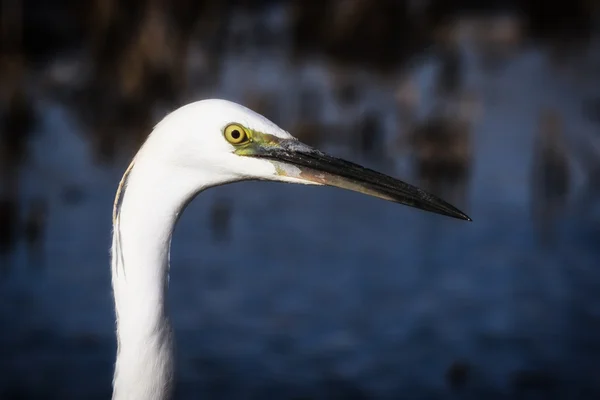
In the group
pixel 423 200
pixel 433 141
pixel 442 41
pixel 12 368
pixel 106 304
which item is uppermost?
pixel 442 41

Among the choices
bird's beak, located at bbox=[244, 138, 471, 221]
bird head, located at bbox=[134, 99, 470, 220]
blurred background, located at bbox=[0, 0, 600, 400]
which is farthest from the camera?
blurred background, located at bbox=[0, 0, 600, 400]

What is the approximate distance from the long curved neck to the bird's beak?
39 cm

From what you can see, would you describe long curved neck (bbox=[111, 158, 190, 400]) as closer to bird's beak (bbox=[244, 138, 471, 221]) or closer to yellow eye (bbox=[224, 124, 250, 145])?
yellow eye (bbox=[224, 124, 250, 145])

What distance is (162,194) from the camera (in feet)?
10.8

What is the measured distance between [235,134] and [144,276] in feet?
2.09

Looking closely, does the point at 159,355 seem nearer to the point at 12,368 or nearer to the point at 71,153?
the point at 12,368

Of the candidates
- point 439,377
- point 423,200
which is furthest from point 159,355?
point 439,377

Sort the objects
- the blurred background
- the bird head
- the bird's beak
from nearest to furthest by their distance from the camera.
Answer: the bird head → the bird's beak → the blurred background

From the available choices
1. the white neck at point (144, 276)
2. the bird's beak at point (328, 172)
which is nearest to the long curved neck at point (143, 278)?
the white neck at point (144, 276)

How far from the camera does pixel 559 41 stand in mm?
16953

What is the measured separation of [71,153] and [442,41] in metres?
6.90

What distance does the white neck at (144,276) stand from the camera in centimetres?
329

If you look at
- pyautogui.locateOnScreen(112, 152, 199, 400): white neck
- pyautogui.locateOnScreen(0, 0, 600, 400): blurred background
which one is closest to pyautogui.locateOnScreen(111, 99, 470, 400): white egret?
pyautogui.locateOnScreen(112, 152, 199, 400): white neck

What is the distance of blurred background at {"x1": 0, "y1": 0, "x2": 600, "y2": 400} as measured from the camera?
26.1ft
